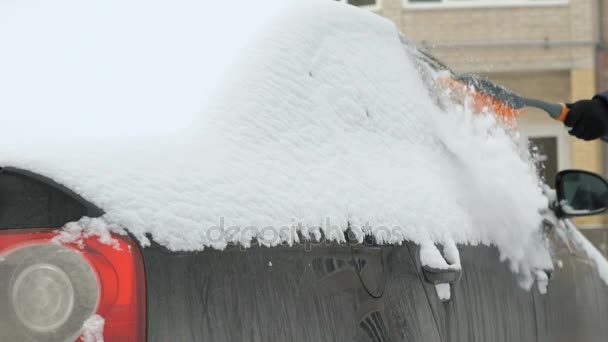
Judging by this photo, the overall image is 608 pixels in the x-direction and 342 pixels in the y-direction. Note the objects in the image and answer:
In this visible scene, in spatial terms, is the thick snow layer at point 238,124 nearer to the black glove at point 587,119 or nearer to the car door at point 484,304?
the car door at point 484,304

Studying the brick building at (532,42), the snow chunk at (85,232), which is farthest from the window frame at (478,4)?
the snow chunk at (85,232)

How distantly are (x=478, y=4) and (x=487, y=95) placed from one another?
694 inches

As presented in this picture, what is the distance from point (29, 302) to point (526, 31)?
65.9 feet

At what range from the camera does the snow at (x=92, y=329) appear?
1.66 metres

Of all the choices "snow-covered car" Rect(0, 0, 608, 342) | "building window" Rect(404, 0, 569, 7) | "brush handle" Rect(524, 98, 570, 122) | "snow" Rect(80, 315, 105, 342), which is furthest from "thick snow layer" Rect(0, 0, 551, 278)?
"building window" Rect(404, 0, 569, 7)

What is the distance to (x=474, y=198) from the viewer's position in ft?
10.3

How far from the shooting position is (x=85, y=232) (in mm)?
1683

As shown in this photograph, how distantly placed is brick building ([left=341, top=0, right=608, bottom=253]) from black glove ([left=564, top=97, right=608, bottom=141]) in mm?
15625

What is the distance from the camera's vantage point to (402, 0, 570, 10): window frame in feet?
68.1

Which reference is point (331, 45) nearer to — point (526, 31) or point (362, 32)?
point (362, 32)

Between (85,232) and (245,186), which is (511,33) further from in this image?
(85,232)

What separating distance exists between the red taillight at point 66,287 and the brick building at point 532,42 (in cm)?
1913

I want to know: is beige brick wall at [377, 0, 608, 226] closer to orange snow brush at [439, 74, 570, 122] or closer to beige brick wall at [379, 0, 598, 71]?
beige brick wall at [379, 0, 598, 71]

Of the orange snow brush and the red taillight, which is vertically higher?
the orange snow brush
